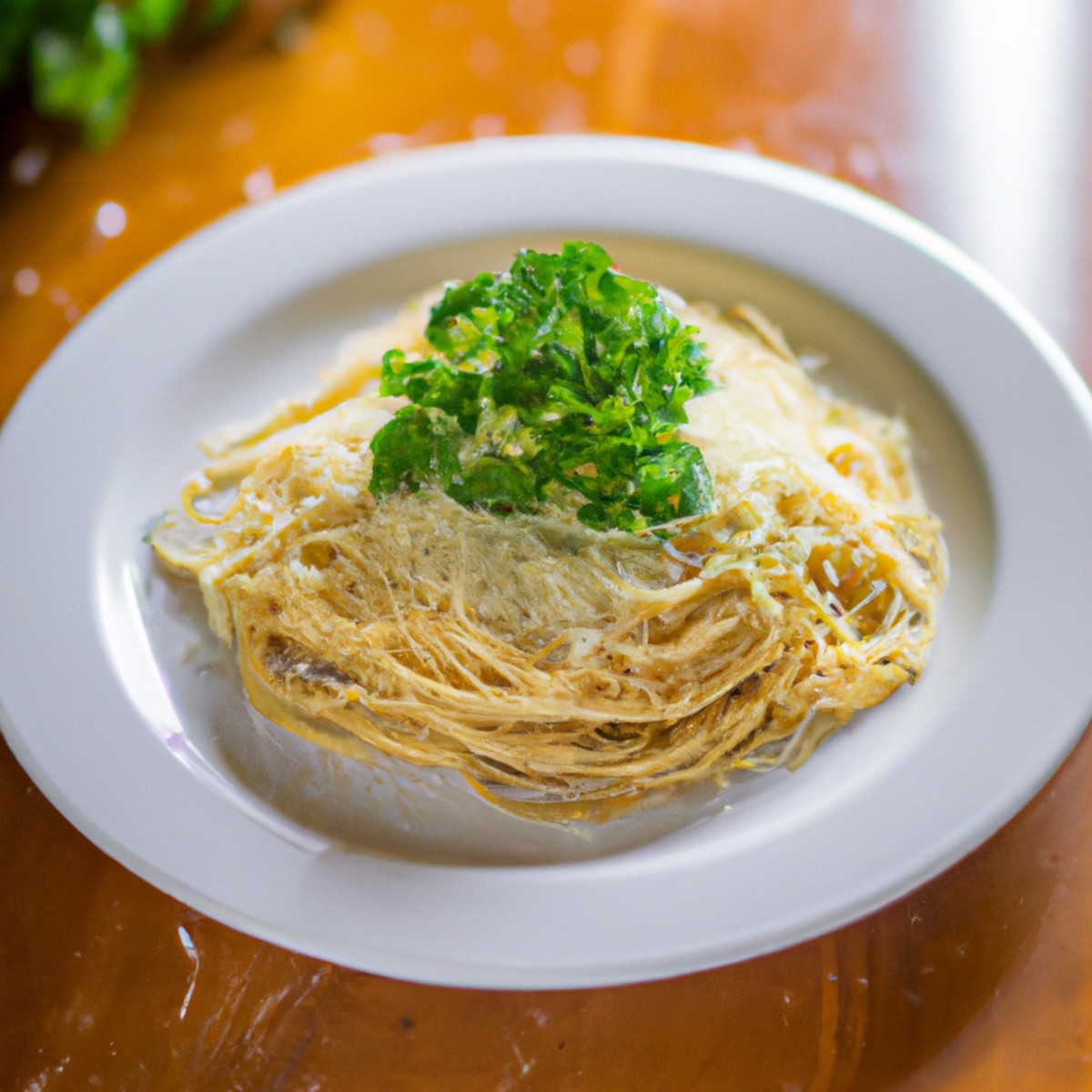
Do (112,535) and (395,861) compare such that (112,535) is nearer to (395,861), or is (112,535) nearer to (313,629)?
(313,629)

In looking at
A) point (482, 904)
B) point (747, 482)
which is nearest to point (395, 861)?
point (482, 904)

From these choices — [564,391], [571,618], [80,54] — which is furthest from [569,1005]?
[80,54]

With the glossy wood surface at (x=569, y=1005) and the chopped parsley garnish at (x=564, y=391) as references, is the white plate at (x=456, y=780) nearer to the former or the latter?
the glossy wood surface at (x=569, y=1005)

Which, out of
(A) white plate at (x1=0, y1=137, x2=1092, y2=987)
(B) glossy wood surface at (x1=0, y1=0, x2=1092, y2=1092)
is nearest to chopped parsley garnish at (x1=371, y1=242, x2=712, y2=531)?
(A) white plate at (x1=0, y1=137, x2=1092, y2=987)

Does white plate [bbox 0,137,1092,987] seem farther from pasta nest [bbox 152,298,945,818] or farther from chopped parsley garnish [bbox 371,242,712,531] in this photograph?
chopped parsley garnish [bbox 371,242,712,531]

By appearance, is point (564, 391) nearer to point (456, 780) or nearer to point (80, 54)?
point (456, 780)

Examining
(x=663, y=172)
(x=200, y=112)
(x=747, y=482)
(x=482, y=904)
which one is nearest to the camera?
(x=482, y=904)
